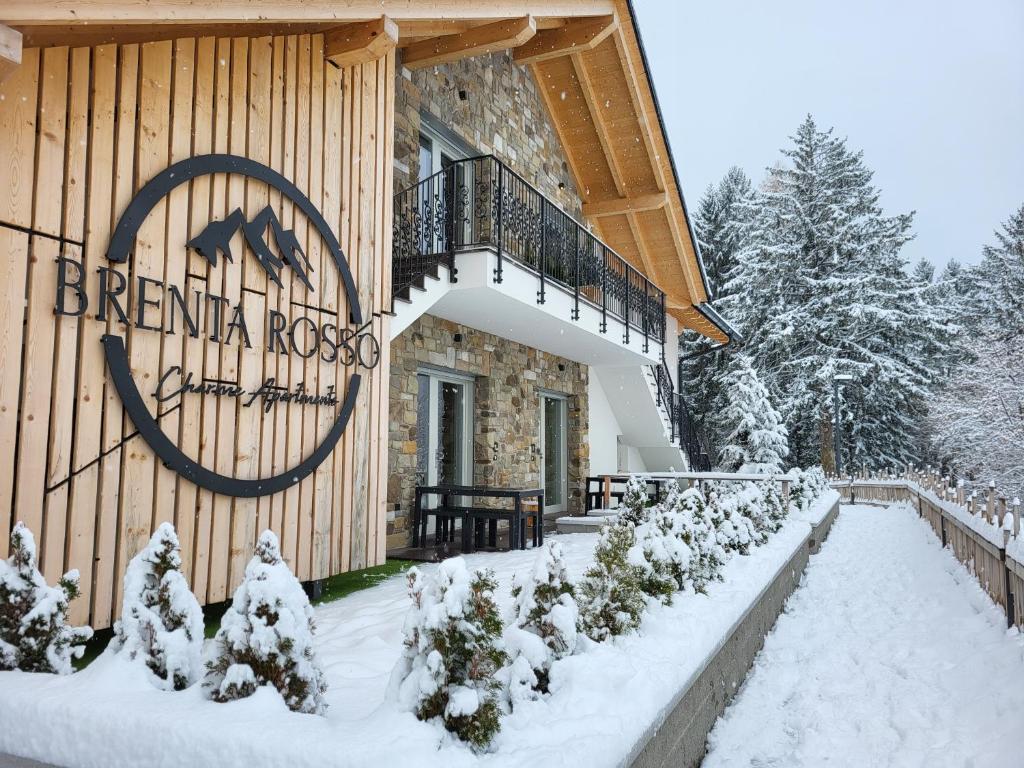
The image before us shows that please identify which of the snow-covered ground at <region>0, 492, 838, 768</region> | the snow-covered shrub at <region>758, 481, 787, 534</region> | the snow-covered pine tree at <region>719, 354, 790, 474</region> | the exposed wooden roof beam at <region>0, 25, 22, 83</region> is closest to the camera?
the snow-covered ground at <region>0, 492, 838, 768</region>

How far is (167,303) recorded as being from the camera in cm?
388

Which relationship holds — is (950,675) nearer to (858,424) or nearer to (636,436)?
(636,436)

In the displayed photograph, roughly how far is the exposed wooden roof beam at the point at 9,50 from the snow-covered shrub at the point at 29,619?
1901mm

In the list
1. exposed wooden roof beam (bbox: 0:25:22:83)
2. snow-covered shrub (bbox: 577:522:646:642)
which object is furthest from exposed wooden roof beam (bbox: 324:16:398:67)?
snow-covered shrub (bbox: 577:522:646:642)

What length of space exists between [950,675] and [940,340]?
82.9 ft

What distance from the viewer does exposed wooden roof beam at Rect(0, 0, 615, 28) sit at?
3.04m

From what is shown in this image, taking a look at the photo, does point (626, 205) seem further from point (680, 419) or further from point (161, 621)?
point (161, 621)

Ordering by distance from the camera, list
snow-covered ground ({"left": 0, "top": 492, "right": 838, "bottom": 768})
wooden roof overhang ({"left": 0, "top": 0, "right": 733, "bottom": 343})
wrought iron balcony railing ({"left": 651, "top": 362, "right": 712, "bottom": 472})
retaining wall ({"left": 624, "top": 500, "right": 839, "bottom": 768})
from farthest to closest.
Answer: wrought iron balcony railing ({"left": 651, "top": 362, "right": 712, "bottom": 472}) → wooden roof overhang ({"left": 0, "top": 0, "right": 733, "bottom": 343}) → retaining wall ({"left": 624, "top": 500, "right": 839, "bottom": 768}) → snow-covered ground ({"left": 0, "top": 492, "right": 838, "bottom": 768})

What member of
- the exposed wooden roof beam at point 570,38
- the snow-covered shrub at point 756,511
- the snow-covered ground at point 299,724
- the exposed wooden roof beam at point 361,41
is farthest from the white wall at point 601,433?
Result: the snow-covered ground at point 299,724

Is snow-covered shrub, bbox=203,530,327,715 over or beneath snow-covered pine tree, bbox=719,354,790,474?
beneath

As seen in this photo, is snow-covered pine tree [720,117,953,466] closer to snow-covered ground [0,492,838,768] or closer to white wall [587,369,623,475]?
white wall [587,369,623,475]

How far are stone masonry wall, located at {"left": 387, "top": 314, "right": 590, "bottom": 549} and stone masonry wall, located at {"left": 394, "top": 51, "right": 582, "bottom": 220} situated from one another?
182cm

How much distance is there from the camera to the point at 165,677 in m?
2.18

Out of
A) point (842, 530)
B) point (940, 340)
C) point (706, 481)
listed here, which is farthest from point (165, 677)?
point (940, 340)
